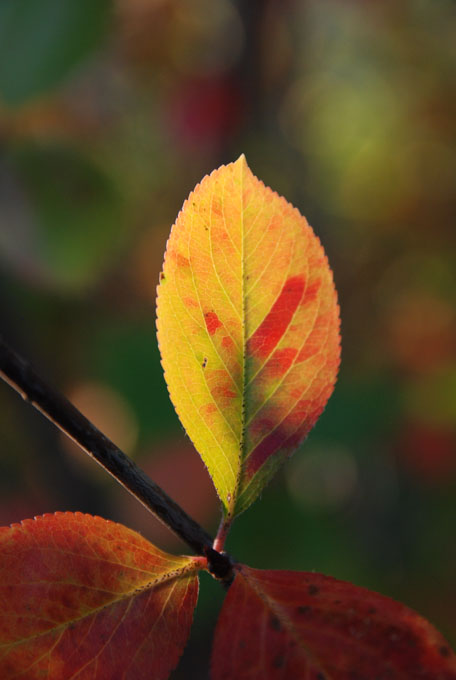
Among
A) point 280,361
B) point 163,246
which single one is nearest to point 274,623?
point 280,361

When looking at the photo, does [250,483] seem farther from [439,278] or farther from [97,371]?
[439,278]

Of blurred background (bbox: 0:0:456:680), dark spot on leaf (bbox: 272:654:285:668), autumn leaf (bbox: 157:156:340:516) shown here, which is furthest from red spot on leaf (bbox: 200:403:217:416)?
blurred background (bbox: 0:0:456:680)

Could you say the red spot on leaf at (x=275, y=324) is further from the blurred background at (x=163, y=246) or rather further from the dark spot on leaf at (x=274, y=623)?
the blurred background at (x=163, y=246)

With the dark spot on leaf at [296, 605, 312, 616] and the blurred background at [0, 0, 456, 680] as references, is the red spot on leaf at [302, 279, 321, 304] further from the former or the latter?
the blurred background at [0, 0, 456, 680]

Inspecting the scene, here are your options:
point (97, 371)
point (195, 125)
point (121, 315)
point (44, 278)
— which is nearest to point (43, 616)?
point (44, 278)

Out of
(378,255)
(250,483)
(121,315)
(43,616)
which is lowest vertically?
(43,616)
